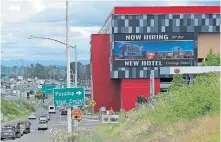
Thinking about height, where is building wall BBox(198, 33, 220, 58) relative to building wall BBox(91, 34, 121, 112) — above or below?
above

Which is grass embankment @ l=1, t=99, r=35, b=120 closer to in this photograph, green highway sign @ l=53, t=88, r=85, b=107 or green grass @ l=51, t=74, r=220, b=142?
green highway sign @ l=53, t=88, r=85, b=107

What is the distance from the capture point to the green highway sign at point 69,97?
26.1 m

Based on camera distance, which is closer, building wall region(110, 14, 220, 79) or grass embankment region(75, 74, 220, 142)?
grass embankment region(75, 74, 220, 142)

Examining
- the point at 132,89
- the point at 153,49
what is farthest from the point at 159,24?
the point at 132,89

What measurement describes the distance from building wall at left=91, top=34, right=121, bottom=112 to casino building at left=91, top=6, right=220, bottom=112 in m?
4.40

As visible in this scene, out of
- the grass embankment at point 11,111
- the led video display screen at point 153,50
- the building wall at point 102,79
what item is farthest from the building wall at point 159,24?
the grass embankment at point 11,111

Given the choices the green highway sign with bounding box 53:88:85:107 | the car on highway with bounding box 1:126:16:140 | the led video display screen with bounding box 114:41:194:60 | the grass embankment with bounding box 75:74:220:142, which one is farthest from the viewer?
the led video display screen with bounding box 114:41:194:60

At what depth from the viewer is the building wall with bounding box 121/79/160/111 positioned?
92.8m

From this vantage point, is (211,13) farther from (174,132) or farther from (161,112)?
(174,132)

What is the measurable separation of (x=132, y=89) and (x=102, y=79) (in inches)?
299

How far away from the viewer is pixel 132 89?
93312 millimetres

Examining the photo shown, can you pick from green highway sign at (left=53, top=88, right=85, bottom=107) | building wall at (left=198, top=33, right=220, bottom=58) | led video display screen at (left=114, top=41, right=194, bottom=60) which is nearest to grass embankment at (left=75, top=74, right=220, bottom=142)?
green highway sign at (left=53, top=88, right=85, bottom=107)

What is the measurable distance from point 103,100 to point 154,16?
56.3 ft

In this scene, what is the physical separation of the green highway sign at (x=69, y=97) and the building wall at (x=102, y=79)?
72.0m
